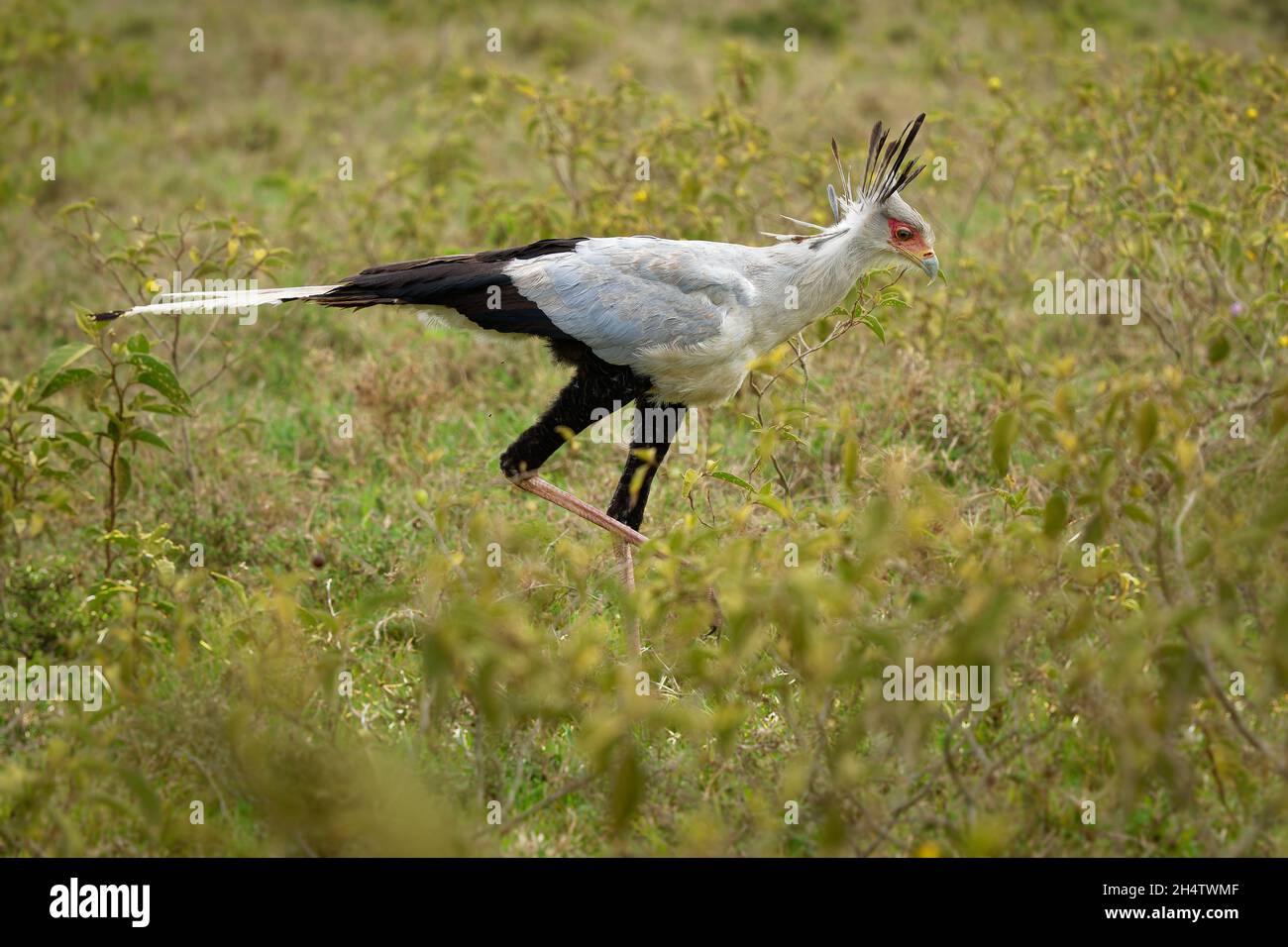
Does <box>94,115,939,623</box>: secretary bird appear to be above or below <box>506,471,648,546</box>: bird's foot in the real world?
above

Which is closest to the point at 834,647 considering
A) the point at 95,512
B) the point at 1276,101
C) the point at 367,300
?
the point at 367,300

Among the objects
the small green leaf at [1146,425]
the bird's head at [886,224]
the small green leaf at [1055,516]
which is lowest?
the small green leaf at [1055,516]

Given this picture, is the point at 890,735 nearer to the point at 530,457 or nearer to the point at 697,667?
the point at 697,667

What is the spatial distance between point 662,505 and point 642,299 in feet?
3.65

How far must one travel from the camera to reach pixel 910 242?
420 centimetres

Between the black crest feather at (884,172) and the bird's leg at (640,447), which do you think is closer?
the black crest feather at (884,172)

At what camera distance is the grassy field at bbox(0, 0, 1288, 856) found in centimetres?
273

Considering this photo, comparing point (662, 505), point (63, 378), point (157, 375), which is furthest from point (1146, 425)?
point (63, 378)

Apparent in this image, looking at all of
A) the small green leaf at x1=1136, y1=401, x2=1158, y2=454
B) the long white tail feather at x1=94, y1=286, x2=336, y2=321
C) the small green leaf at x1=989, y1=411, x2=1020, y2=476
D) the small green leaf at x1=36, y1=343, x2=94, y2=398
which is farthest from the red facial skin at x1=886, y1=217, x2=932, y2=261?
the small green leaf at x1=36, y1=343, x2=94, y2=398

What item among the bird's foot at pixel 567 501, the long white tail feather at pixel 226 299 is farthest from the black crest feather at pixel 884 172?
the long white tail feather at pixel 226 299

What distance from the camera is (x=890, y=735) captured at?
3.04 metres

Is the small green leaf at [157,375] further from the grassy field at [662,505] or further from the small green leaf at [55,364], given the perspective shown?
the small green leaf at [55,364]

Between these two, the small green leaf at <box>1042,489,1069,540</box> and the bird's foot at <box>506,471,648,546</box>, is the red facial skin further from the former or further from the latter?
the small green leaf at <box>1042,489,1069,540</box>

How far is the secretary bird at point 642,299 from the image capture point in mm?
4035
